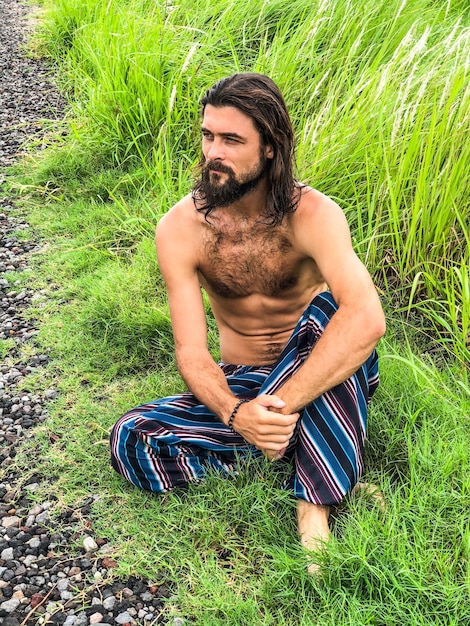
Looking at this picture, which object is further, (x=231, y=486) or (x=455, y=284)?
(x=455, y=284)

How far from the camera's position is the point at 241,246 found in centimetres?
281

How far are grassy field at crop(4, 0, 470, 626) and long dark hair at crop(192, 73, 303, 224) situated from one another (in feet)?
2.57

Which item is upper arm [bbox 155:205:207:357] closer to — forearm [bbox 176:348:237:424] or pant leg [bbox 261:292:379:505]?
forearm [bbox 176:348:237:424]

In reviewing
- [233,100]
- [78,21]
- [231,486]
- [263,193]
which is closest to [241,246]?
[263,193]

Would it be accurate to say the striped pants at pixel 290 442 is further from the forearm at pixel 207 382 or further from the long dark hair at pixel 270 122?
the long dark hair at pixel 270 122

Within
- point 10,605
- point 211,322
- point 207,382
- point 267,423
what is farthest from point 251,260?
point 10,605

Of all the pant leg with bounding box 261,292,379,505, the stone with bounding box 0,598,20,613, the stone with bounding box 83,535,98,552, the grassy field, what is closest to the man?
the pant leg with bounding box 261,292,379,505

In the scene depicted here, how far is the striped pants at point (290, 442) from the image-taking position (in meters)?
2.45

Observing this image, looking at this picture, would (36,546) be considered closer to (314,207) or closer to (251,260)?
(251,260)

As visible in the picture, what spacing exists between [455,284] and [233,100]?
143 centimetres

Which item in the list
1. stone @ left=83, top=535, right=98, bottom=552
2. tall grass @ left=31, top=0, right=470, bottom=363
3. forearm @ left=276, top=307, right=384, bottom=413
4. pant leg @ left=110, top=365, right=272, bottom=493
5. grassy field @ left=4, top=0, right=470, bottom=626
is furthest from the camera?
tall grass @ left=31, top=0, right=470, bottom=363

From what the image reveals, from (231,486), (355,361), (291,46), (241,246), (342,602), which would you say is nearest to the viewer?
(342,602)

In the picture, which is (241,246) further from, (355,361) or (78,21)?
(78,21)

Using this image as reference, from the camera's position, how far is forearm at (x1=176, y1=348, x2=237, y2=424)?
A: 2627 mm
